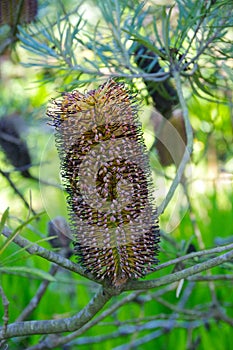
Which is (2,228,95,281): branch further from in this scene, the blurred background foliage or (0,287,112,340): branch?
the blurred background foliage

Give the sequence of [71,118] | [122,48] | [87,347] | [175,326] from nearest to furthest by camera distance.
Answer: [71,118] < [122,48] < [175,326] < [87,347]

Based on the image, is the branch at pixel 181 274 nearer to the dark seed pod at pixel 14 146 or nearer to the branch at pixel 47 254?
the branch at pixel 47 254

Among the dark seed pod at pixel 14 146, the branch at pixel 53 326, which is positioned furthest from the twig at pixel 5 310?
the dark seed pod at pixel 14 146

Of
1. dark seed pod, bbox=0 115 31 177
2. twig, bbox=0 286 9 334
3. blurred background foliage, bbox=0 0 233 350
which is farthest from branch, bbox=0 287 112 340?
dark seed pod, bbox=0 115 31 177

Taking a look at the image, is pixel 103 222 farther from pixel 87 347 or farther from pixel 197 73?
pixel 87 347

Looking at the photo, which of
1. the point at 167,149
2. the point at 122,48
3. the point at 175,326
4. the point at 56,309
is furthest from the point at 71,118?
the point at 56,309

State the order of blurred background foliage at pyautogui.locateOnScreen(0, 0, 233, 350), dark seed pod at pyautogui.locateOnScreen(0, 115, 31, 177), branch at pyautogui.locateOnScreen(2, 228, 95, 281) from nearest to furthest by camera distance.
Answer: branch at pyautogui.locateOnScreen(2, 228, 95, 281) < blurred background foliage at pyautogui.locateOnScreen(0, 0, 233, 350) < dark seed pod at pyautogui.locateOnScreen(0, 115, 31, 177)

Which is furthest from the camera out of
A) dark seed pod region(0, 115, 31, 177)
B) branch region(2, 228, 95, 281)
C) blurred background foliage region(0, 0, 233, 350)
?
dark seed pod region(0, 115, 31, 177)
